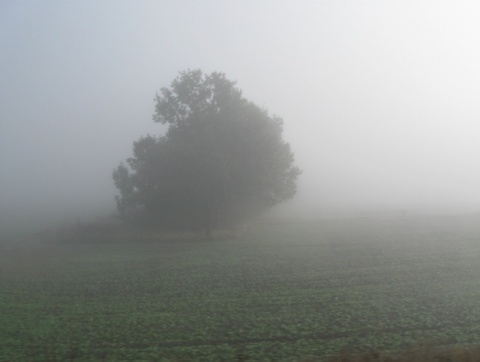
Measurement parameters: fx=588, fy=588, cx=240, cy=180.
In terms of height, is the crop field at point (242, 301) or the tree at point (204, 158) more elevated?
the tree at point (204, 158)

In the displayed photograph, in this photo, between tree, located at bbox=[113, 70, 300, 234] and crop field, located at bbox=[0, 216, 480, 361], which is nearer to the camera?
crop field, located at bbox=[0, 216, 480, 361]

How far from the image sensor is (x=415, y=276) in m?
21.6

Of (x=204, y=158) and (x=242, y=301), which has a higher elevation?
(x=204, y=158)

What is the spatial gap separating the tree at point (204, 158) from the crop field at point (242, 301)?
9.81 metres

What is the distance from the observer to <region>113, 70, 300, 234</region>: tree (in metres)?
42.7

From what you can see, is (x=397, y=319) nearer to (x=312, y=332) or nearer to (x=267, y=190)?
(x=312, y=332)

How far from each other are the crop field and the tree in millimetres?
9811

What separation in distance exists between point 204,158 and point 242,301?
986 inches

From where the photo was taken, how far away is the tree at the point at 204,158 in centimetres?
4272

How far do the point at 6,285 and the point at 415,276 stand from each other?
1546cm

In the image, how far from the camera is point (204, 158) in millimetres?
42000

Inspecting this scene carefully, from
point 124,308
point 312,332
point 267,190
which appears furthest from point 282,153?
point 312,332

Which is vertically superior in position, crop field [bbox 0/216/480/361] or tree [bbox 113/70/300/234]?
tree [bbox 113/70/300/234]

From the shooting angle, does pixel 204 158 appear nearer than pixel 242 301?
No
